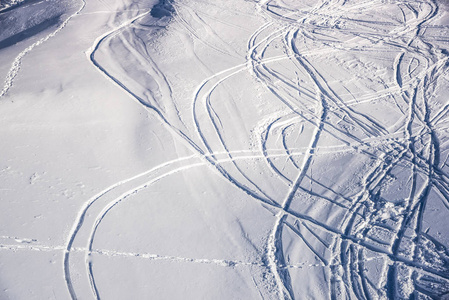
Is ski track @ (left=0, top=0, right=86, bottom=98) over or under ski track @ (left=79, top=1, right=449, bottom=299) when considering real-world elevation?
over

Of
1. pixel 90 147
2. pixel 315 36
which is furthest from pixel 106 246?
pixel 315 36

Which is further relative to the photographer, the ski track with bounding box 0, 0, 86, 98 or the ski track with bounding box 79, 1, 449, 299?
Result: the ski track with bounding box 0, 0, 86, 98

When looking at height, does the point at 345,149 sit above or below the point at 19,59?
below

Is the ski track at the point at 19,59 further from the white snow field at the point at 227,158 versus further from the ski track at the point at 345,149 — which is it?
the ski track at the point at 345,149

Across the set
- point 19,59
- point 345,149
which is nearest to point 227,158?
point 345,149

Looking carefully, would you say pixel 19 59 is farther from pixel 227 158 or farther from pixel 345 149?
pixel 345 149

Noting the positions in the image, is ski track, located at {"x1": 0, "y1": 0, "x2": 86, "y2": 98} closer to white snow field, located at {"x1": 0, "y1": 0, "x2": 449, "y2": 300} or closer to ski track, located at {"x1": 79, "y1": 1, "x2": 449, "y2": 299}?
white snow field, located at {"x1": 0, "y1": 0, "x2": 449, "y2": 300}

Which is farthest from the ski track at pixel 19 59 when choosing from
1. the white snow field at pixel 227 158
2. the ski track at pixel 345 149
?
the ski track at pixel 345 149

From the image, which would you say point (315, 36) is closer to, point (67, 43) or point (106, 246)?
point (67, 43)

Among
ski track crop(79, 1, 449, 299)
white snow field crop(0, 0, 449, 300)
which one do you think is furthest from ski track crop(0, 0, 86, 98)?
ski track crop(79, 1, 449, 299)
